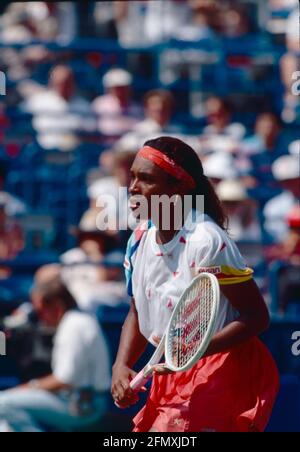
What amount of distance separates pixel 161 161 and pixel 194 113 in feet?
16.9

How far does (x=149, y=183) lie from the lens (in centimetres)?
462

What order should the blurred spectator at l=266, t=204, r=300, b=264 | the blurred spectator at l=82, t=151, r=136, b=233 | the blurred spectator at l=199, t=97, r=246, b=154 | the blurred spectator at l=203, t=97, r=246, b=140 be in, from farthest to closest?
the blurred spectator at l=203, t=97, r=246, b=140 → the blurred spectator at l=199, t=97, r=246, b=154 → the blurred spectator at l=82, t=151, r=136, b=233 → the blurred spectator at l=266, t=204, r=300, b=264

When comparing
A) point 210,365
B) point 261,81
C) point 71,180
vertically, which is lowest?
point 210,365

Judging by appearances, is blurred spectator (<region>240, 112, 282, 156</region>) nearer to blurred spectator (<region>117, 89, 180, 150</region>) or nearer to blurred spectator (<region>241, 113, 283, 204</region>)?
blurred spectator (<region>241, 113, 283, 204</region>)

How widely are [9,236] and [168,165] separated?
12.9ft

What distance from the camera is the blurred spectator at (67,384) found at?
21.6 ft

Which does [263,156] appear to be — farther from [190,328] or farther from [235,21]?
[190,328]

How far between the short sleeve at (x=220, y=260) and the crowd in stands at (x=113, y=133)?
238 cm

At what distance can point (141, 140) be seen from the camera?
8.51 metres

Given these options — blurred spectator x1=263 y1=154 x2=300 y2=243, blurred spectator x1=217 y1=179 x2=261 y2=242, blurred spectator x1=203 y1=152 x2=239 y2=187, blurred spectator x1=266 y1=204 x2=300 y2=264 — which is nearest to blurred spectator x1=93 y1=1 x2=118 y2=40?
blurred spectator x1=203 y1=152 x2=239 y2=187

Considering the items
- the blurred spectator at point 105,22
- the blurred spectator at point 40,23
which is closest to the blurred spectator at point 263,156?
the blurred spectator at point 105,22

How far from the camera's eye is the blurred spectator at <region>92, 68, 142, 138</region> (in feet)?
30.7

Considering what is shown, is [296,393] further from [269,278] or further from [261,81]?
[261,81]
